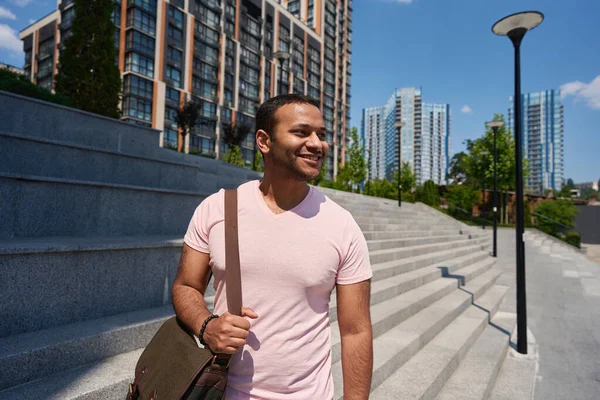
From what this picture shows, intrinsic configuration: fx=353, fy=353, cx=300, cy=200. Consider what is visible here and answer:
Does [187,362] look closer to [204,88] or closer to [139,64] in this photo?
[139,64]

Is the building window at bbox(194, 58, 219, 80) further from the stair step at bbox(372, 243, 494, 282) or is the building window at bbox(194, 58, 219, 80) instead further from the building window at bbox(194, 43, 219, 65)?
the stair step at bbox(372, 243, 494, 282)

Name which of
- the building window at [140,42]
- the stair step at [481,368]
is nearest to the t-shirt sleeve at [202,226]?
the stair step at [481,368]

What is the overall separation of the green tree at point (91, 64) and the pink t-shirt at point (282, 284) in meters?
11.1

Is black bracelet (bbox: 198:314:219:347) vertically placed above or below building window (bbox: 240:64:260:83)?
below

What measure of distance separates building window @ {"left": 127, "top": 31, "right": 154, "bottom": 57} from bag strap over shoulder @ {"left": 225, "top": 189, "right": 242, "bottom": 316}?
167 ft

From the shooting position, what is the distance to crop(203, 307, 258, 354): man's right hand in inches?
47.1

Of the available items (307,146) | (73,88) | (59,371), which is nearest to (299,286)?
(307,146)

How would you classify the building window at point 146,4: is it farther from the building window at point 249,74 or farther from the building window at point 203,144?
the building window at point 203,144

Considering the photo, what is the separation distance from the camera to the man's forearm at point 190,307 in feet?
4.40

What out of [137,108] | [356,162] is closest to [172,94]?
[137,108]

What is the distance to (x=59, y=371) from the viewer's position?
86.9 inches

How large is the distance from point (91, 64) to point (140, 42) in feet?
131

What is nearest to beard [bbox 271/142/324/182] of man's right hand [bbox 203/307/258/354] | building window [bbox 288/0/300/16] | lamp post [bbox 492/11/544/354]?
man's right hand [bbox 203/307/258/354]

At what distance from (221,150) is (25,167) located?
5157cm
